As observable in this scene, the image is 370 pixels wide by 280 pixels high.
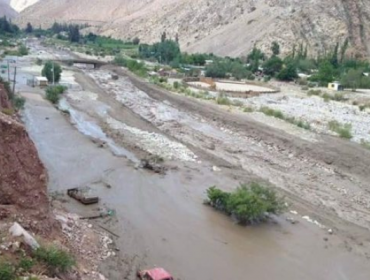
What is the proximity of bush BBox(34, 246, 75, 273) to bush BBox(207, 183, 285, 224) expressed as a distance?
8682mm

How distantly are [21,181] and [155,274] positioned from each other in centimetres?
432

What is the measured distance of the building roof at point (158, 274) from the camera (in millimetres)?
14094

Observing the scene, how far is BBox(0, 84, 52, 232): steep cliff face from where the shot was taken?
1386 centimetres

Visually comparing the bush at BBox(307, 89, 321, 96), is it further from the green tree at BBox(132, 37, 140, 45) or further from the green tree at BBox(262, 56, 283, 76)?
the green tree at BBox(132, 37, 140, 45)

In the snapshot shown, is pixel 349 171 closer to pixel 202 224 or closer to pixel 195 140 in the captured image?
pixel 195 140

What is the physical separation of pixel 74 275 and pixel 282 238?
8.75m

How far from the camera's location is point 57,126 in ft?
119

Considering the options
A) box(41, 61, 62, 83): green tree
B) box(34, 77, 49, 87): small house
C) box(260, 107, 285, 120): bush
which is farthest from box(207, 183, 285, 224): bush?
box(41, 61, 62, 83): green tree

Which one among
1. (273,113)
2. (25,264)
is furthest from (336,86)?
(25,264)

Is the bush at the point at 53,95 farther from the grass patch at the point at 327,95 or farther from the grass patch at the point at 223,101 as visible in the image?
the grass patch at the point at 327,95

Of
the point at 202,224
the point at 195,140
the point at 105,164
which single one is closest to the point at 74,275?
the point at 202,224

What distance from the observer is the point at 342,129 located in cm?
3894

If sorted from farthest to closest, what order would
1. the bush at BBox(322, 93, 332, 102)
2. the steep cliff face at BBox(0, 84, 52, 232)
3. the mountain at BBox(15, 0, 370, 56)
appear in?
the mountain at BBox(15, 0, 370, 56) → the bush at BBox(322, 93, 332, 102) → the steep cliff face at BBox(0, 84, 52, 232)

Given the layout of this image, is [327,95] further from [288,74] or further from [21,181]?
[21,181]
